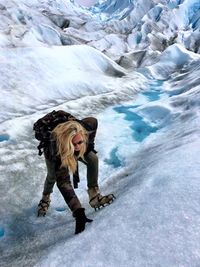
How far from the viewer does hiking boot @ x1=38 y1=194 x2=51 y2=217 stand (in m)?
5.57

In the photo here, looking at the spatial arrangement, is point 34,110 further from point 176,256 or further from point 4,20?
point 4,20

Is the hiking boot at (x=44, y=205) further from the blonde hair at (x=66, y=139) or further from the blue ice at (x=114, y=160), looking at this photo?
the blue ice at (x=114, y=160)

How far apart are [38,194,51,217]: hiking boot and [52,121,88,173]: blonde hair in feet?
4.92

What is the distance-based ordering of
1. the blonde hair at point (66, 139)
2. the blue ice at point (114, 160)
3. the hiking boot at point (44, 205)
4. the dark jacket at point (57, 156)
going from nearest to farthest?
the blonde hair at point (66, 139)
the dark jacket at point (57, 156)
the hiking boot at point (44, 205)
the blue ice at point (114, 160)

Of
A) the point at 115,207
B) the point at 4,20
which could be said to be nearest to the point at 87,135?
the point at 115,207

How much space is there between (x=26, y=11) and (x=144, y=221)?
5868 centimetres

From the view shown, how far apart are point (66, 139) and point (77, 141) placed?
180mm

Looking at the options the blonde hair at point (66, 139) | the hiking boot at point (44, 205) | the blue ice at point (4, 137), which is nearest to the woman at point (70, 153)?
the blonde hair at point (66, 139)

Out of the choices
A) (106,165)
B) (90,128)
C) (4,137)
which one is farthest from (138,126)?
(90,128)

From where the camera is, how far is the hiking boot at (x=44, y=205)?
5.57 metres

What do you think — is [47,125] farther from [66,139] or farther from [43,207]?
[43,207]

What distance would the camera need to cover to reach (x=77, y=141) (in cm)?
424

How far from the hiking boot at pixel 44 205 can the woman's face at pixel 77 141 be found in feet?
4.97

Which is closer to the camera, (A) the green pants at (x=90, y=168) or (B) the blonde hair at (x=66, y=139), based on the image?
(B) the blonde hair at (x=66, y=139)
